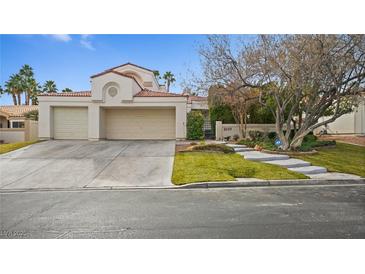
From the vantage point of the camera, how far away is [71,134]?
16453mm

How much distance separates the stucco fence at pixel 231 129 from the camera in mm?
16000

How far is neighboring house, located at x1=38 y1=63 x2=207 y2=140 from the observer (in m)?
15.9

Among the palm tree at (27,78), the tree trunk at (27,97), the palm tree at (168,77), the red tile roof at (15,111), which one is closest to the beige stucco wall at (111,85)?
the red tile roof at (15,111)

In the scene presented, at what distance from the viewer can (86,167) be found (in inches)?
360

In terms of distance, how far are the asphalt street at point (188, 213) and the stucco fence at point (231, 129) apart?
9661 mm

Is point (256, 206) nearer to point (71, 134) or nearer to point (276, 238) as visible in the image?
point (276, 238)

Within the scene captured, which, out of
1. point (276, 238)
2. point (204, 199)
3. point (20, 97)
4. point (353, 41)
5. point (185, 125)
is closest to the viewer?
point (276, 238)

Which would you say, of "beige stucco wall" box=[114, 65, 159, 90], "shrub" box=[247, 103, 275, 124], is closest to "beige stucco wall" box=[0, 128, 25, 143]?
"beige stucco wall" box=[114, 65, 159, 90]

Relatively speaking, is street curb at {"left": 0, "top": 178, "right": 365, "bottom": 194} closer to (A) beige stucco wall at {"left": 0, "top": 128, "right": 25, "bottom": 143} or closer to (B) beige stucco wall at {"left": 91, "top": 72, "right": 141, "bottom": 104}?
(B) beige stucco wall at {"left": 91, "top": 72, "right": 141, "bottom": 104}

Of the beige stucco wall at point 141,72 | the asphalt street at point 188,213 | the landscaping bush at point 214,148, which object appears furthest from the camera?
Answer: the beige stucco wall at point 141,72

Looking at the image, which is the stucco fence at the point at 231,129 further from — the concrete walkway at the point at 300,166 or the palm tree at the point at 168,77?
the palm tree at the point at 168,77

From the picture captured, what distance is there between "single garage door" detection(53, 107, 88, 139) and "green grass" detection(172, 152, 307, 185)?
9466 mm

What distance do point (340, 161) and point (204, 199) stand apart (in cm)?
799
